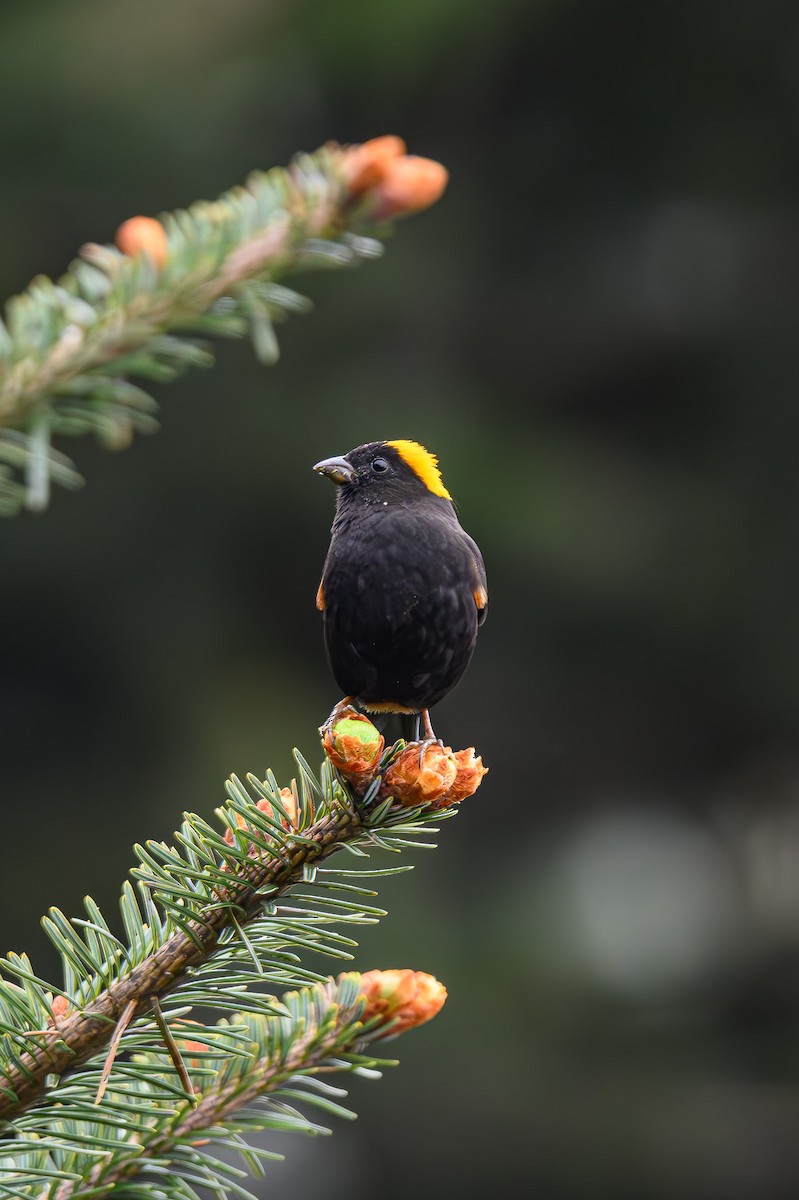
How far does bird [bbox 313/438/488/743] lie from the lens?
2.26 m

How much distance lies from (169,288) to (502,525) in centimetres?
595

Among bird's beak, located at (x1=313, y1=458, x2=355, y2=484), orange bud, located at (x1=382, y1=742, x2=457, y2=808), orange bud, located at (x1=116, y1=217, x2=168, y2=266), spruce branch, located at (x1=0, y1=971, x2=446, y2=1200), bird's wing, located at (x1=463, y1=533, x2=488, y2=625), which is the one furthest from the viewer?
bird's beak, located at (x1=313, y1=458, x2=355, y2=484)

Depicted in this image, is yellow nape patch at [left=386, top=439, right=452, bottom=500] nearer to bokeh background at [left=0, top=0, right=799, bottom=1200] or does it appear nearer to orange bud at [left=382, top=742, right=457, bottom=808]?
orange bud at [left=382, top=742, right=457, bottom=808]

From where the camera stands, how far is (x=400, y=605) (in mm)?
2248

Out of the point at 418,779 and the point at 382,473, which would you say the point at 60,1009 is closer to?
Answer: the point at 418,779

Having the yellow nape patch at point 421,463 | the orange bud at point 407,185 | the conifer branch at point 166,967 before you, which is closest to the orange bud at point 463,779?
the conifer branch at point 166,967

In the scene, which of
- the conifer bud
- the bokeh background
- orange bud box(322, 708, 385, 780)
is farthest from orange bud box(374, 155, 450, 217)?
the bokeh background

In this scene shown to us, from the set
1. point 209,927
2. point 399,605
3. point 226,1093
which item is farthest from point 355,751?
point 399,605

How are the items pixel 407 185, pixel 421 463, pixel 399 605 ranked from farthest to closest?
pixel 421 463, pixel 399 605, pixel 407 185

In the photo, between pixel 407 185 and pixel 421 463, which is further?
Answer: pixel 421 463

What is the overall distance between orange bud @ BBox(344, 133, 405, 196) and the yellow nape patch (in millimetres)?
1499

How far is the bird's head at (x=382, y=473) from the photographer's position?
2641mm

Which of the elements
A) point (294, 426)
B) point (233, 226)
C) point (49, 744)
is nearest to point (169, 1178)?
point (233, 226)

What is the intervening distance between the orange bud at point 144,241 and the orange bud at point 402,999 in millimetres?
769
